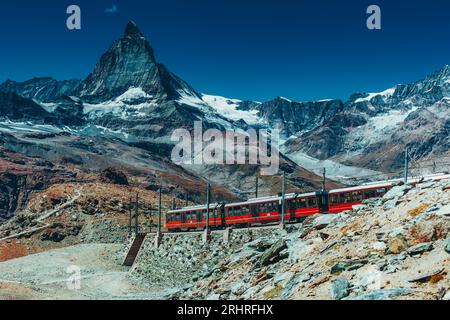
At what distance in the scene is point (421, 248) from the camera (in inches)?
734

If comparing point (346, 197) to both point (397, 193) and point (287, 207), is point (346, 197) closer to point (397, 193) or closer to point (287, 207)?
point (287, 207)

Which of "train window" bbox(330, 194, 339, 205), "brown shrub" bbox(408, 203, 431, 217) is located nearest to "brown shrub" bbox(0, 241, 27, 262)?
"train window" bbox(330, 194, 339, 205)

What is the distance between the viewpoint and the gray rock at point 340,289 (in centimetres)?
1738

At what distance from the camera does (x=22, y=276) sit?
6681 centimetres

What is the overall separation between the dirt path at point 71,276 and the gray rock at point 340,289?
104 ft

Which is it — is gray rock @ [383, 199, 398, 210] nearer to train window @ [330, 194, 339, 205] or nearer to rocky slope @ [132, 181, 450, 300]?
rocky slope @ [132, 181, 450, 300]

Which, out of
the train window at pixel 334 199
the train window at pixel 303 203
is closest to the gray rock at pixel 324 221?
the train window at pixel 334 199

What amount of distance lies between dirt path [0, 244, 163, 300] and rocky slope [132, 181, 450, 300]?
20143 millimetres

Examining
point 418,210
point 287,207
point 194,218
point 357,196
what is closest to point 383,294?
point 418,210

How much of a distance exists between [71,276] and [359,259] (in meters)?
53.8

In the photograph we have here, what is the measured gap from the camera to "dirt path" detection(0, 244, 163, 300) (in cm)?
4992

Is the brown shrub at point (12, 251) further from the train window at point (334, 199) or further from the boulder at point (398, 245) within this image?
the boulder at point (398, 245)
